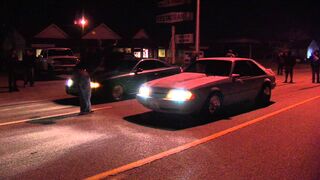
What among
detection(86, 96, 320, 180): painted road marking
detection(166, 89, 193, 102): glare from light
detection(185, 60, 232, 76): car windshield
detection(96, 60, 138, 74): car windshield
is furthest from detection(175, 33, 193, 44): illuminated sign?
detection(166, 89, 193, 102): glare from light

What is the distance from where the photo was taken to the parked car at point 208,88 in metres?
8.80

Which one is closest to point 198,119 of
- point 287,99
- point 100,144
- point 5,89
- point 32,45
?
point 100,144

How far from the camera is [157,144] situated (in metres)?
6.96

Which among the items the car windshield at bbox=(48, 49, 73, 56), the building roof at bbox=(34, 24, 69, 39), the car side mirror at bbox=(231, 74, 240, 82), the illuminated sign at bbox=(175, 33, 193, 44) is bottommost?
the car side mirror at bbox=(231, 74, 240, 82)

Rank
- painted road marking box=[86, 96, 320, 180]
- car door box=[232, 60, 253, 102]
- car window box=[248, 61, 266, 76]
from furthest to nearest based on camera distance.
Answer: car window box=[248, 61, 266, 76] → car door box=[232, 60, 253, 102] → painted road marking box=[86, 96, 320, 180]

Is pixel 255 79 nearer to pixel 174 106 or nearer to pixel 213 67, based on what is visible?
pixel 213 67

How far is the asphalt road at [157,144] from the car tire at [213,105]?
0.23m

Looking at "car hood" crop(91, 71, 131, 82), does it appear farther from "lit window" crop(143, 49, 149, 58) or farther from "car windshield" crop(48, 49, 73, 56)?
"lit window" crop(143, 49, 149, 58)

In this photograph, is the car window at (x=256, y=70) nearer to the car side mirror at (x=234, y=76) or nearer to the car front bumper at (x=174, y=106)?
the car side mirror at (x=234, y=76)

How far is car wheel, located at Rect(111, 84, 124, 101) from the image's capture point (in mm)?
12305

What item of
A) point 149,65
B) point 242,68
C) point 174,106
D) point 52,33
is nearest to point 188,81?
point 174,106

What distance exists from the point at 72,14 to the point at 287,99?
50.3 m

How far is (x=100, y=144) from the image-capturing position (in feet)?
22.8

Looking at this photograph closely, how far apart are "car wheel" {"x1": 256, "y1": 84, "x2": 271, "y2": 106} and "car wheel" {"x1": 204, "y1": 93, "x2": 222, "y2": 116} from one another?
2161mm
